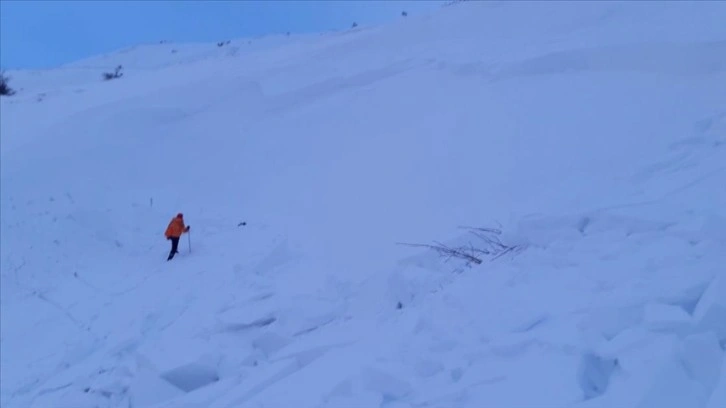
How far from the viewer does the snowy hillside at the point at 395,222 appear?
4.12 metres

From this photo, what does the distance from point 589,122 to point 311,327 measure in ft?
16.7

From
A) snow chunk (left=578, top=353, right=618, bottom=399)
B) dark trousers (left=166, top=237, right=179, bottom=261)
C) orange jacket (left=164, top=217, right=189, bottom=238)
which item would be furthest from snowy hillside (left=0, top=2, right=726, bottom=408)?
orange jacket (left=164, top=217, right=189, bottom=238)

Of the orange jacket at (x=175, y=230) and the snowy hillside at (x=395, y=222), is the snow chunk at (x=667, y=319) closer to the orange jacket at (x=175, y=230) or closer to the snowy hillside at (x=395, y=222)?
the snowy hillside at (x=395, y=222)

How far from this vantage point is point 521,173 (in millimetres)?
8758

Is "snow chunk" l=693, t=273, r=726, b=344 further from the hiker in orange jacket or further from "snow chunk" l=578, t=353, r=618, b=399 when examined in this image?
the hiker in orange jacket

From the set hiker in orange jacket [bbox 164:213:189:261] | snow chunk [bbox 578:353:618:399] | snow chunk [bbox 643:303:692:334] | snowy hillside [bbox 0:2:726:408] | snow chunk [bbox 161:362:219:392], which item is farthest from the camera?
hiker in orange jacket [bbox 164:213:189:261]

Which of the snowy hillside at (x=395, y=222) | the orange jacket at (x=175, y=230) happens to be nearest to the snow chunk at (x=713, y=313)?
the snowy hillside at (x=395, y=222)

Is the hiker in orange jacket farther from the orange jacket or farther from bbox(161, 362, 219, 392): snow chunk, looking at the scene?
bbox(161, 362, 219, 392): snow chunk

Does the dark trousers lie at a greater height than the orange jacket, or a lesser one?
lesser

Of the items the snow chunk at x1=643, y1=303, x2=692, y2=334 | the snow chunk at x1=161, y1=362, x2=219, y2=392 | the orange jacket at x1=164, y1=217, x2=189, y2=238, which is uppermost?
the snow chunk at x1=643, y1=303, x2=692, y2=334

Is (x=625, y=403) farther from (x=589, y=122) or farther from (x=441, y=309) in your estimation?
(x=589, y=122)

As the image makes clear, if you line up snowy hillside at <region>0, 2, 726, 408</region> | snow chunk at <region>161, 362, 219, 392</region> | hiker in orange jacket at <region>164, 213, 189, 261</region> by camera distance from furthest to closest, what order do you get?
hiker in orange jacket at <region>164, 213, 189, 261</region>
snow chunk at <region>161, 362, 219, 392</region>
snowy hillside at <region>0, 2, 726, 408</region>

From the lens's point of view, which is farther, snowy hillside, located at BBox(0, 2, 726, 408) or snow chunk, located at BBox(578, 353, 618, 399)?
snowy hillside, located at BBox(0, 2, 726, 408)

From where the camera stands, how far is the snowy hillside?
412cm
